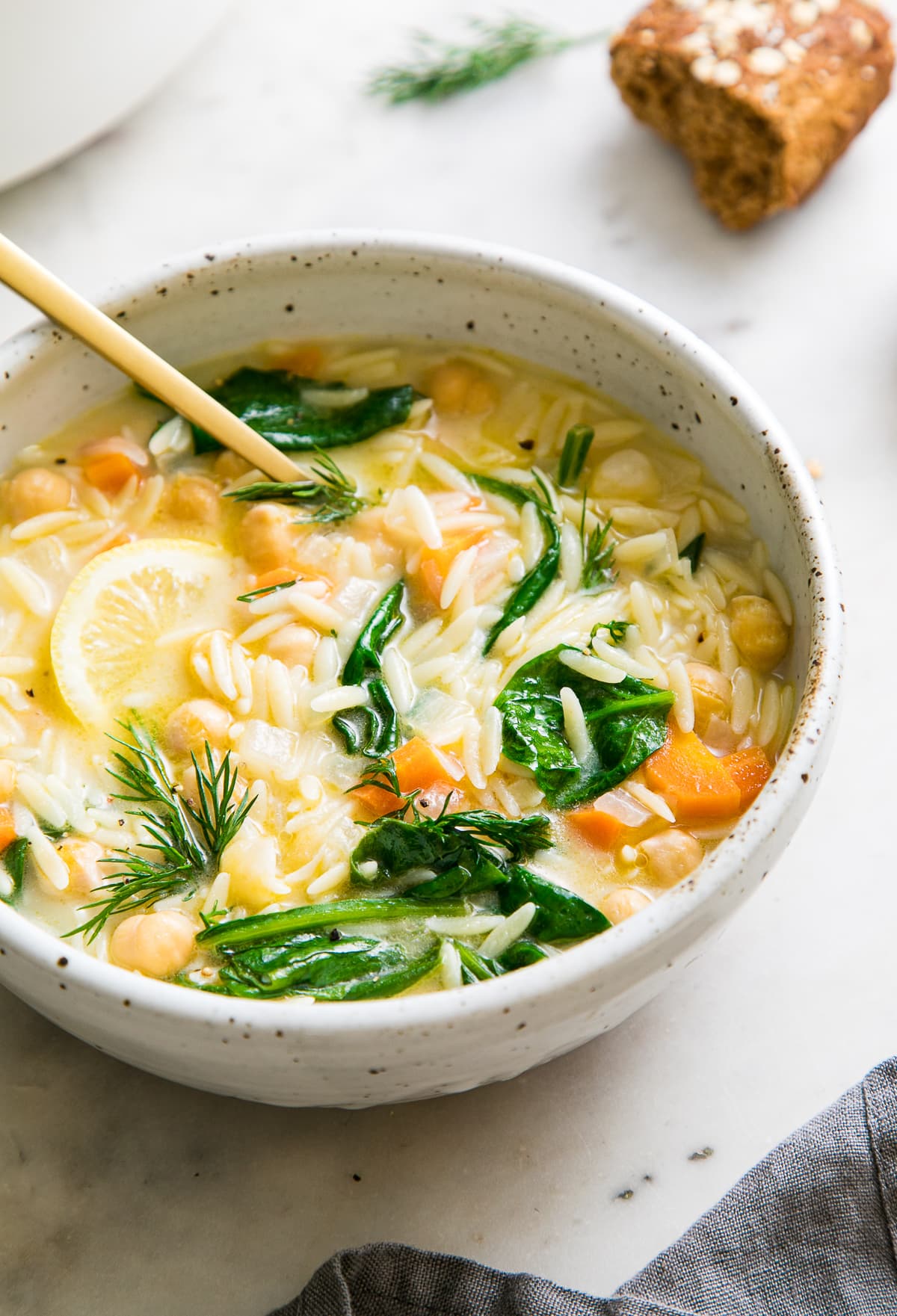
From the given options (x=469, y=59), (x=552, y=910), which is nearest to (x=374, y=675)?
(x=552, y=910)

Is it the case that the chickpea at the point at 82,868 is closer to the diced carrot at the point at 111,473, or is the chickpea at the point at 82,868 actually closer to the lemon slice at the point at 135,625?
the lemon slice at the point at 135,625

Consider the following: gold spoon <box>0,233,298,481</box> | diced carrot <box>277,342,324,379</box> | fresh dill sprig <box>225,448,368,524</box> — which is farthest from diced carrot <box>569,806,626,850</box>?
diced carrot <box>277,342,324,379</box>

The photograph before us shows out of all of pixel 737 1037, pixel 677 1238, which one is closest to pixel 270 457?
pixel 737 1037

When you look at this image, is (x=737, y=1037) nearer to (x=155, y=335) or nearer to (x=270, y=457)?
(x=270, y=457)

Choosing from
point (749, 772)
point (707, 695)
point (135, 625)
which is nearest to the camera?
point (749, 772)

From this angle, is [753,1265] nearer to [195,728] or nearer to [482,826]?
[482,826]

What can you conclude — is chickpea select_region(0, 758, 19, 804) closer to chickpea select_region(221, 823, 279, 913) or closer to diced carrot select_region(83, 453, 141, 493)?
chickpea select_region(221, 823, 279, 913)
